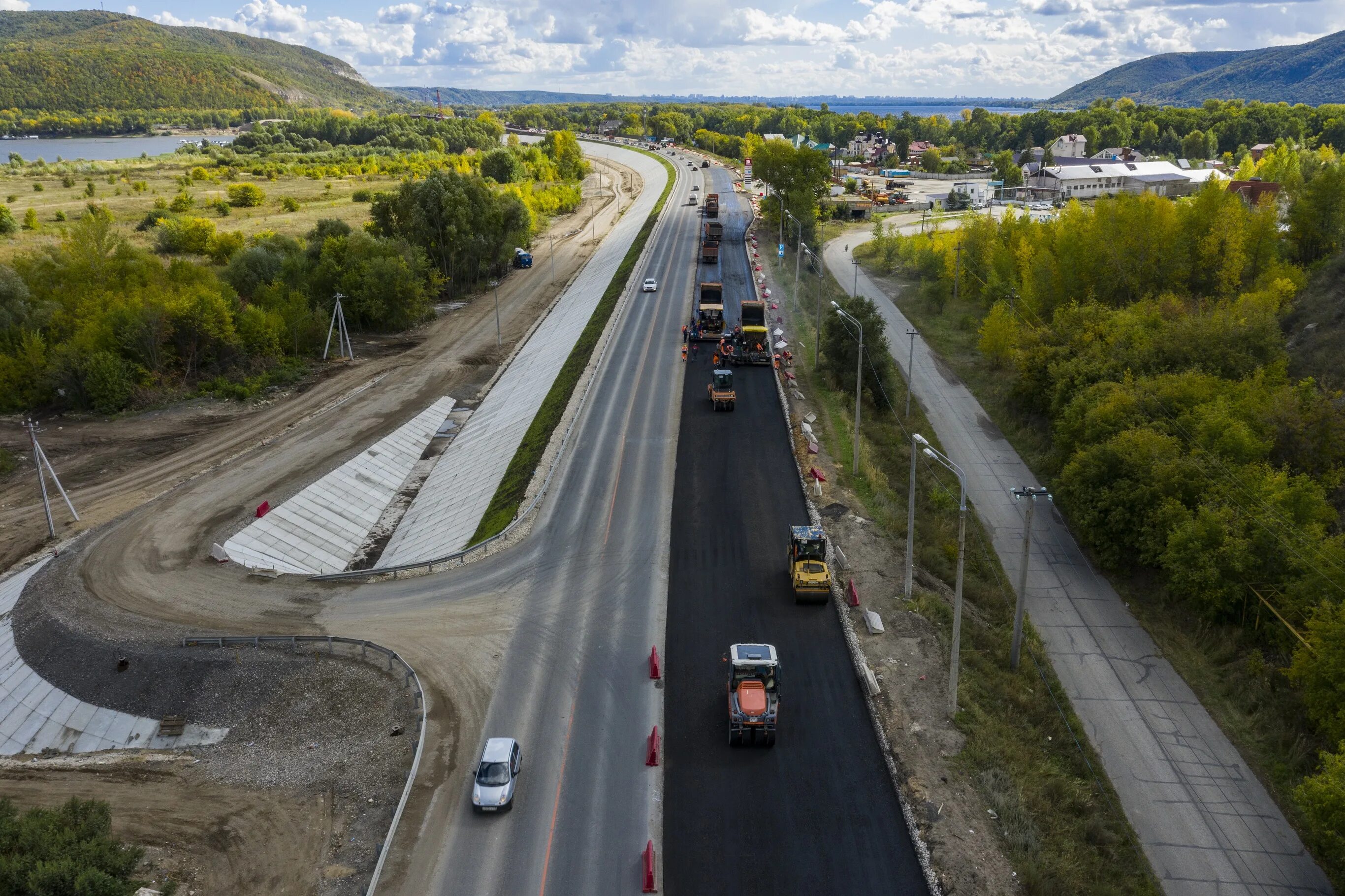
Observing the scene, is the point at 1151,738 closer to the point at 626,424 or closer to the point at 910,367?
the point at 626,424

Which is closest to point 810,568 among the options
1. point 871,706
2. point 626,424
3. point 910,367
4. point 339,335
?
point 871,706

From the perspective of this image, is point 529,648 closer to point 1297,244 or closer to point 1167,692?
point 1167,692

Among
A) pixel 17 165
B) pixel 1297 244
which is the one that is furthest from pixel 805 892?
pixel 17 165

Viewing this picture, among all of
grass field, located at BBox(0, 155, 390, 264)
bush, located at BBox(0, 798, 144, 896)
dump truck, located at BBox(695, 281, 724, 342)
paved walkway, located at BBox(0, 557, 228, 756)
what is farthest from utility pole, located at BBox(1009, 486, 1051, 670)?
grass field, located at BBox(0, 155, 390, 264)

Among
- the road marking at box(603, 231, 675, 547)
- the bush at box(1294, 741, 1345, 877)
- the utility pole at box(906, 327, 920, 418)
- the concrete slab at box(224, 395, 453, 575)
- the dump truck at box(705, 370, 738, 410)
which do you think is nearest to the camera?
the bush at box(1294, 741, 1345, 877)

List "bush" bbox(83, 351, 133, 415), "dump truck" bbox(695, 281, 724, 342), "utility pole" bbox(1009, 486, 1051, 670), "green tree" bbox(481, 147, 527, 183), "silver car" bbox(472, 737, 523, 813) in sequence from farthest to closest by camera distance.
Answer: "green tree" bbox(481, 147, 527, 183) < "dump truck" bbox(695, 281, 724, 342) < "bush" bbox(83, 351, 133, 415) < "utility pole" bbox(1009, 486, 1051, 670) < "silver car" bbox(472, 737, 523, 813)

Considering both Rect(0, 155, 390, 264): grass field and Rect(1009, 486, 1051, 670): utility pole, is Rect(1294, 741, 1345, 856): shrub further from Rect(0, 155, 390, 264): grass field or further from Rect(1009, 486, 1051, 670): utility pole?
Rect(0, 155, 390, 264): grass field
